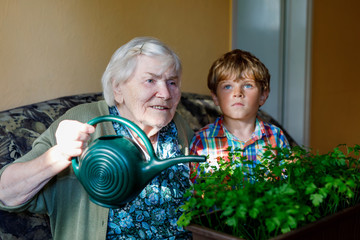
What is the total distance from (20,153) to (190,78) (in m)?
1.19

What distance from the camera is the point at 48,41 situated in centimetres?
173

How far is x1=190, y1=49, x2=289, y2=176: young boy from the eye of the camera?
168cm

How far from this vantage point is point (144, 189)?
142cm

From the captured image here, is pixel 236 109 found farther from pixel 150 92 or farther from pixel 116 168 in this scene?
pixel 116 168

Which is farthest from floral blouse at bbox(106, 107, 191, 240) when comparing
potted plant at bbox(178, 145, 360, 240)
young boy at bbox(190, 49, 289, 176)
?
potted plant at bbox(178, 145, 360, 240)

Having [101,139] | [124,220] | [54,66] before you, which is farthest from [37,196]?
[54,66]

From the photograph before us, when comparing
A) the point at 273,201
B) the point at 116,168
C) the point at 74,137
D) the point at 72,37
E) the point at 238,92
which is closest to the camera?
the point at 273,201

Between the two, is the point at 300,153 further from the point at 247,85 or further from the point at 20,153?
the point at 20,153

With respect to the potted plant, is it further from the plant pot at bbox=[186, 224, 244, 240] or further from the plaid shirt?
the plaid shirt

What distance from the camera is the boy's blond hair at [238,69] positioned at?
66.4 inches

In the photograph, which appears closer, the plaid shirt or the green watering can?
the green watering can

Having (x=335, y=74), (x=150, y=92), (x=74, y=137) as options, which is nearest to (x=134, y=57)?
(x=150, y=92)

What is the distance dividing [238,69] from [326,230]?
35.3 inches

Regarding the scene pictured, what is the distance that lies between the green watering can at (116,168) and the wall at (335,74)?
2.73 meters
